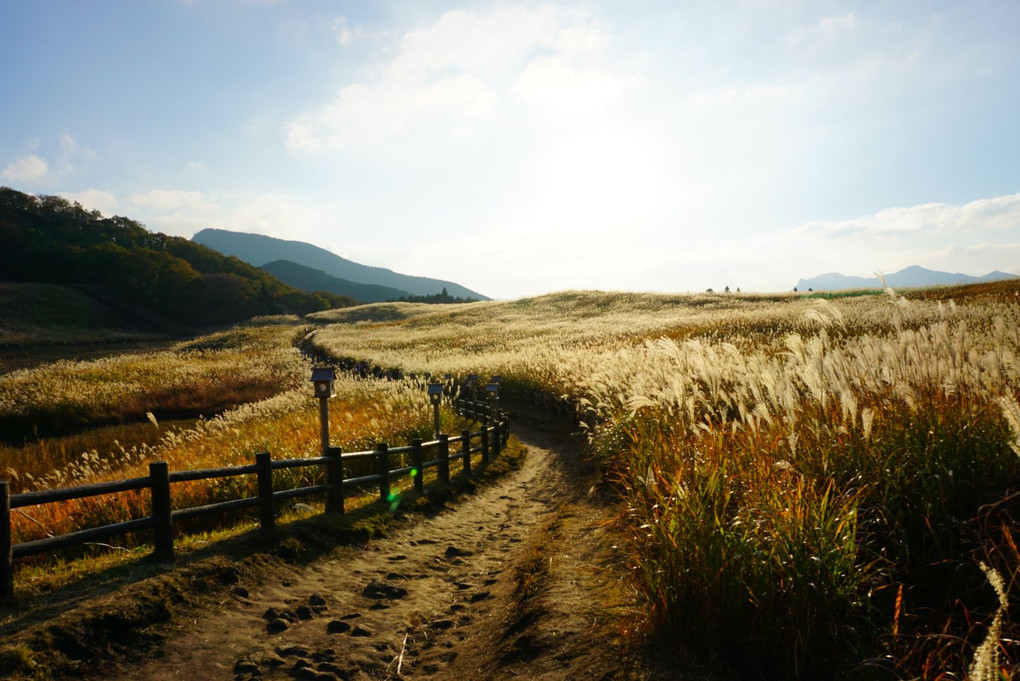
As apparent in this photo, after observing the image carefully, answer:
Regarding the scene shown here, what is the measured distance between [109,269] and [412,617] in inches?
4549

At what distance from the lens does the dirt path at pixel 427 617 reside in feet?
14.9

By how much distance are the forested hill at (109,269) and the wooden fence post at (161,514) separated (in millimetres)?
101706

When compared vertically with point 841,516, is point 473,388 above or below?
below

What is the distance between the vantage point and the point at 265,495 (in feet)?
23.6

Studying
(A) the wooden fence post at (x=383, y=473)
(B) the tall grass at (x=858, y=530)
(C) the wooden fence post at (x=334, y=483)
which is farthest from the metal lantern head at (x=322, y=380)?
(B) the tall grass at (x=858, y=530)

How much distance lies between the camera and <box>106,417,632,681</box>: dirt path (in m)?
4.54

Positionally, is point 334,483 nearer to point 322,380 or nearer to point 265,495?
point 265,495

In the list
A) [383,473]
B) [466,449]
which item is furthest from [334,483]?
[466,449]

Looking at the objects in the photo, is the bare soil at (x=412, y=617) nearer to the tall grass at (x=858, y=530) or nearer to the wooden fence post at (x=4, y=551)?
the tall grass at (x=858, y=530)

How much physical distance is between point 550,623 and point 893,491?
2.97m

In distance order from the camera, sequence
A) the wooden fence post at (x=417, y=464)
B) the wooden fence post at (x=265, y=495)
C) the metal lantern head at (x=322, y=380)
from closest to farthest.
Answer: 1. the wooden fence post at (x=265, y=495)
2. the metal lantern head at (x=322, y=380)
3. the wooden fence post at (x=417, y=464)

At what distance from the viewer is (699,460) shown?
558 cm

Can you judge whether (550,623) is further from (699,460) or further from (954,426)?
(954,426)

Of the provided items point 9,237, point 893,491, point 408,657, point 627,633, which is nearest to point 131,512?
point 408,657
